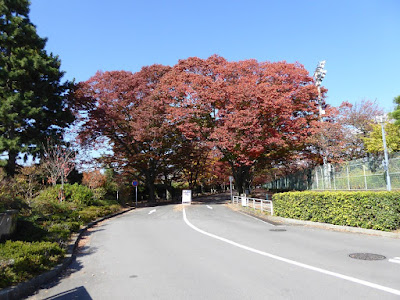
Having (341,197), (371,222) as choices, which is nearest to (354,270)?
(371,222)

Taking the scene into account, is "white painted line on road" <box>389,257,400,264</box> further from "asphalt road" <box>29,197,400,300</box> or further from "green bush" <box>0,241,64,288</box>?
"green bush" <box>0,241,64,288</box>

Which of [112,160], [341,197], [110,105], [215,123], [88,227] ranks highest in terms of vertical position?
[110,105]

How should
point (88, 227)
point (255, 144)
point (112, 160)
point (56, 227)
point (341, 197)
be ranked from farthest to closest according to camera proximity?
point (112, 160) → point (255, 144) → point (88, 227) → point (341, 197) → point (56, 227)

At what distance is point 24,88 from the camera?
72.7ft

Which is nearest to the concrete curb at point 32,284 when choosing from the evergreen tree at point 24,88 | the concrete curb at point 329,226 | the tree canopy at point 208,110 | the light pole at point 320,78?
the concrete curb at point 329,226

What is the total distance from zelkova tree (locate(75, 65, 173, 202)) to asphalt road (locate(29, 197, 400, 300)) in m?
18.6

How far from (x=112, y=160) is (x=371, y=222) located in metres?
27.1

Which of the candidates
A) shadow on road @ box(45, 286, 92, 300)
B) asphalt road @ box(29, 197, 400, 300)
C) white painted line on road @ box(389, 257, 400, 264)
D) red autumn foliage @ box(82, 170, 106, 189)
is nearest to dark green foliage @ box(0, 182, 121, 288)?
asphalt road @ box(29, 197, 400, 300)

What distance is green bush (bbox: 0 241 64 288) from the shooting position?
5.56m

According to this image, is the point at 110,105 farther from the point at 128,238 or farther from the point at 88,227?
the point at 128,238

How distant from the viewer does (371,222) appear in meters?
10.8

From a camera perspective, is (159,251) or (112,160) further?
(112,160)

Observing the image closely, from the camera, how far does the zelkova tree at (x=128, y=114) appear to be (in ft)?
91.9

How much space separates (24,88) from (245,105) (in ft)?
56.0
